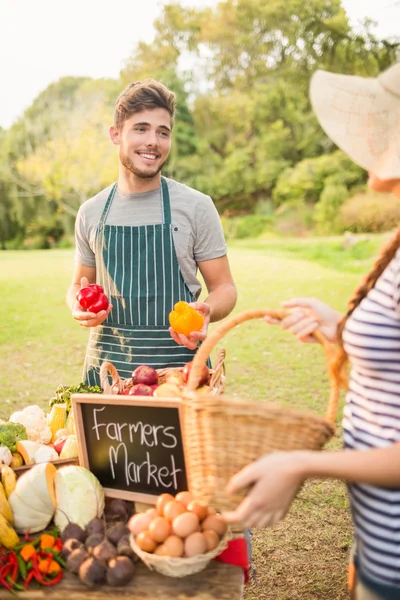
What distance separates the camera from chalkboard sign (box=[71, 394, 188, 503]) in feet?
5.47

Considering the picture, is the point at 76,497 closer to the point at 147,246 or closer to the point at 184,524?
the point at 184,524

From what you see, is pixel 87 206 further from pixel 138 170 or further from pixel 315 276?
pixel 315 276

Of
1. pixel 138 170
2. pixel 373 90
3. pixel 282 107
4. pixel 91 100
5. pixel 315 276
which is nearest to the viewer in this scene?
pixel 373 90

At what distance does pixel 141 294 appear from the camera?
101 inches

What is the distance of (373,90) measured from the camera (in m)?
1.20

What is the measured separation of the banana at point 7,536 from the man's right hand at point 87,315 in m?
0.86

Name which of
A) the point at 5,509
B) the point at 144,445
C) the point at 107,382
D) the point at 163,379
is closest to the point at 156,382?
the point at 163,379

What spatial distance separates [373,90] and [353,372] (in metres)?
0.57

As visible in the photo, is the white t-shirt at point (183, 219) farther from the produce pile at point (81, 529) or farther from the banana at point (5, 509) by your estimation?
the banana at point (5, 509)

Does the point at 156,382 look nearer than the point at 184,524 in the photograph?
No

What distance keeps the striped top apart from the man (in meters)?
1.30

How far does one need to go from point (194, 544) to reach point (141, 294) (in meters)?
1.33

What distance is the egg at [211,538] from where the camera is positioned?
141 centimetres

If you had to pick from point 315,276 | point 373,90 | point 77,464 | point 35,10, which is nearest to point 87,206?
point 77,464
